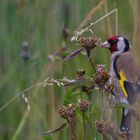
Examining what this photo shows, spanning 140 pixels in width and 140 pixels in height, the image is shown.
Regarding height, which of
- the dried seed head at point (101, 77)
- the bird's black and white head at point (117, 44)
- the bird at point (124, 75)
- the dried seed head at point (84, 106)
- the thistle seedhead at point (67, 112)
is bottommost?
the thistle seedhead at point (67, 112)

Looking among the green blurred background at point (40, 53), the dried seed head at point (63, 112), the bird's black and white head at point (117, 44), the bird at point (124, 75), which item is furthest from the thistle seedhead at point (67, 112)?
the bird's black and white head at point (117, 44)

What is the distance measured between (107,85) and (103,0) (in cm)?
120

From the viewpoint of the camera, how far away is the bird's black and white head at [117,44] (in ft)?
10.4

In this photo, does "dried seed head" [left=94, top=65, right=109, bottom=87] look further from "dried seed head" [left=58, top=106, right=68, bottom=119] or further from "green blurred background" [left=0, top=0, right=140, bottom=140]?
"green blurred background" [left=0, top=0, right=140, bottom=140]

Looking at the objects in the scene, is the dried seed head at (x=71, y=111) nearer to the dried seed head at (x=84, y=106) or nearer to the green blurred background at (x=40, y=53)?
the dried seed head at (x=84, y=106)

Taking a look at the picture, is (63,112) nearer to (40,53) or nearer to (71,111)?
(71,111)

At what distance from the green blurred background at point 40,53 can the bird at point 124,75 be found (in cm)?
8

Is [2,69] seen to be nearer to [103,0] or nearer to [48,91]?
[48,91]

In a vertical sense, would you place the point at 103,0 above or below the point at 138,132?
above

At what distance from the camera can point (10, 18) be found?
4.59 m

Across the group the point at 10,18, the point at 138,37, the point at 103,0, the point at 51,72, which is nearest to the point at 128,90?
the point at 138,37

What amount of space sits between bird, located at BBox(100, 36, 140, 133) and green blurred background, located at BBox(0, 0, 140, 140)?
0.08 m

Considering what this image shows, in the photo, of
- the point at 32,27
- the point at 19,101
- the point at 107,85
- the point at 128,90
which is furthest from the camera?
the point at 32,27

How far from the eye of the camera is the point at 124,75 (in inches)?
120
